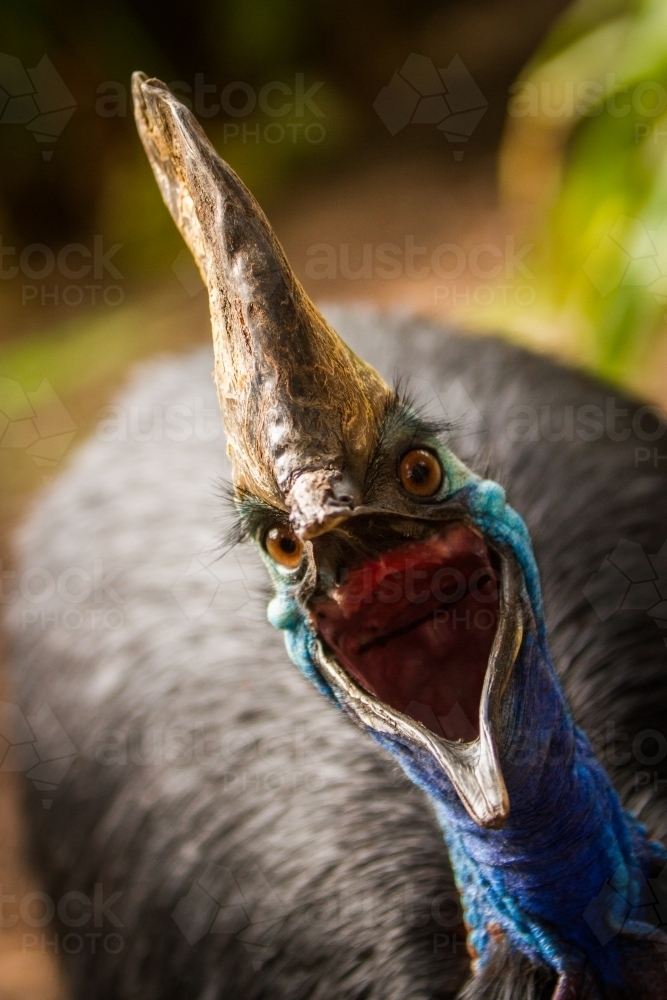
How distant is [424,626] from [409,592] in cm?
7

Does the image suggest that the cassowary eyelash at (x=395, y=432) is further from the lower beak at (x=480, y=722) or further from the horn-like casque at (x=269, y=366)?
the lower beak at (x=480, y=722)

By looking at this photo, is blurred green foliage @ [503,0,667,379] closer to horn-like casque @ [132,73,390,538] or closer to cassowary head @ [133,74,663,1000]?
cassowary head @ [133,74,663,1000]

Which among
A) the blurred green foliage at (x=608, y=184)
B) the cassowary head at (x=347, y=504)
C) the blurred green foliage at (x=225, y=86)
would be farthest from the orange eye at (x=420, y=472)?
the blurred green foliage at (x=225, y=86)

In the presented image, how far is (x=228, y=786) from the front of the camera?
2.14 metres

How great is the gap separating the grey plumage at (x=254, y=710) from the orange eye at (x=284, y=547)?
278 mm

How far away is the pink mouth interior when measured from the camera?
1.36 meters

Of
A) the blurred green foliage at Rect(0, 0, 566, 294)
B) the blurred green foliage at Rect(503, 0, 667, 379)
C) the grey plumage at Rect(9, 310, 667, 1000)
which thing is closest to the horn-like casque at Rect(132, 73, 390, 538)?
the grey plumage at Rect(9, 310, 667, 1000)

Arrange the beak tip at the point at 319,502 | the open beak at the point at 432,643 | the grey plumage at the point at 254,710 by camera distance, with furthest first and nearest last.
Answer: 1. the grey plumage at the point at 254,710
2. the open beak at the point at 432,643
3. the beak tip at the point at 319,502

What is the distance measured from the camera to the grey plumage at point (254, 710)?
182cm

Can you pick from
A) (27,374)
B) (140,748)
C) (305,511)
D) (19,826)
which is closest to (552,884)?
(305,511)

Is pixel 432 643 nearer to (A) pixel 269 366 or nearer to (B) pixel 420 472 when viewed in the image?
(B) pixel 420 472

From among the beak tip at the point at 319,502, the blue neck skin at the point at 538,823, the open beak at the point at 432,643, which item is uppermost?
the beak tip at the point at 319,502

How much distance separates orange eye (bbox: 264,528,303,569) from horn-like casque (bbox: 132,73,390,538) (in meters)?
0.08

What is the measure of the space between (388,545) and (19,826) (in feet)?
6.42
